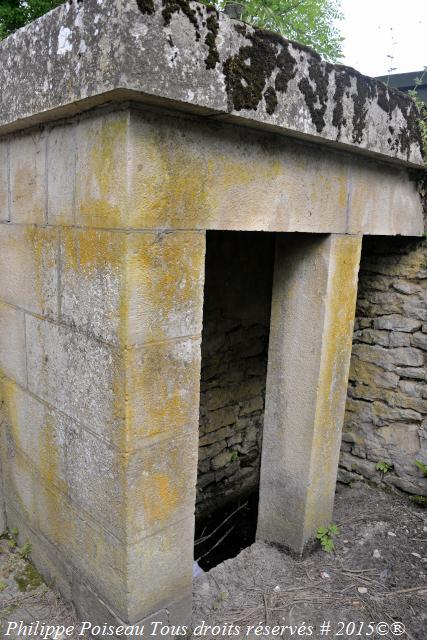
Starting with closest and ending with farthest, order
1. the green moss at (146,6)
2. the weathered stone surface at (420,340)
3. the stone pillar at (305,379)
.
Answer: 1. the green moss at (146,6)
2. the stone pillar at (305,379)
3. the weathered stone surface at (420,340)

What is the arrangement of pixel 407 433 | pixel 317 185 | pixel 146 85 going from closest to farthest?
pixel 146 85
pixel 317 185
pixel 407 433

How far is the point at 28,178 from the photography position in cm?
204

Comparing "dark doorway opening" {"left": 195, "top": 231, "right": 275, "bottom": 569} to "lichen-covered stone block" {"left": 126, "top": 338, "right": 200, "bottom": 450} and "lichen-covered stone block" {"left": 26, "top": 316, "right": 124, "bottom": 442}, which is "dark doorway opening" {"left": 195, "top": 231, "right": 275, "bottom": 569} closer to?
"lichen-covered stone block" {"left": 26, "top": 316, "right": 124, "bottom": 442}

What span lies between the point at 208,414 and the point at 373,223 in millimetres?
2285

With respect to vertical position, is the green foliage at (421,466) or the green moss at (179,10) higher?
the green moss at (179,10)

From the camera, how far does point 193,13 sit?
1.45 m

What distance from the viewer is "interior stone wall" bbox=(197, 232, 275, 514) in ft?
12.9

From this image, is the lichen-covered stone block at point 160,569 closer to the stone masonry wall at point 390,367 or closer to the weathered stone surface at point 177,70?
the weathered stone surface at point 177,70

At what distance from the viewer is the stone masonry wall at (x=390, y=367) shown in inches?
129

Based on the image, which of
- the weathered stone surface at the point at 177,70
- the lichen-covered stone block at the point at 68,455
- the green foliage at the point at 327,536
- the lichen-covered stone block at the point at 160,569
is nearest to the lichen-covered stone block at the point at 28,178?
the weathered stone surface at the point at 177,70

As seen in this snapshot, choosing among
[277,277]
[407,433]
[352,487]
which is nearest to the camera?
[277,277]

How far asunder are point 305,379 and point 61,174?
160 centimetres

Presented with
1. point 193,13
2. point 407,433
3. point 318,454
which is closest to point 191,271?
point 193,13

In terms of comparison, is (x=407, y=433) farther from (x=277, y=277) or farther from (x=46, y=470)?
(x=46, y=470)
